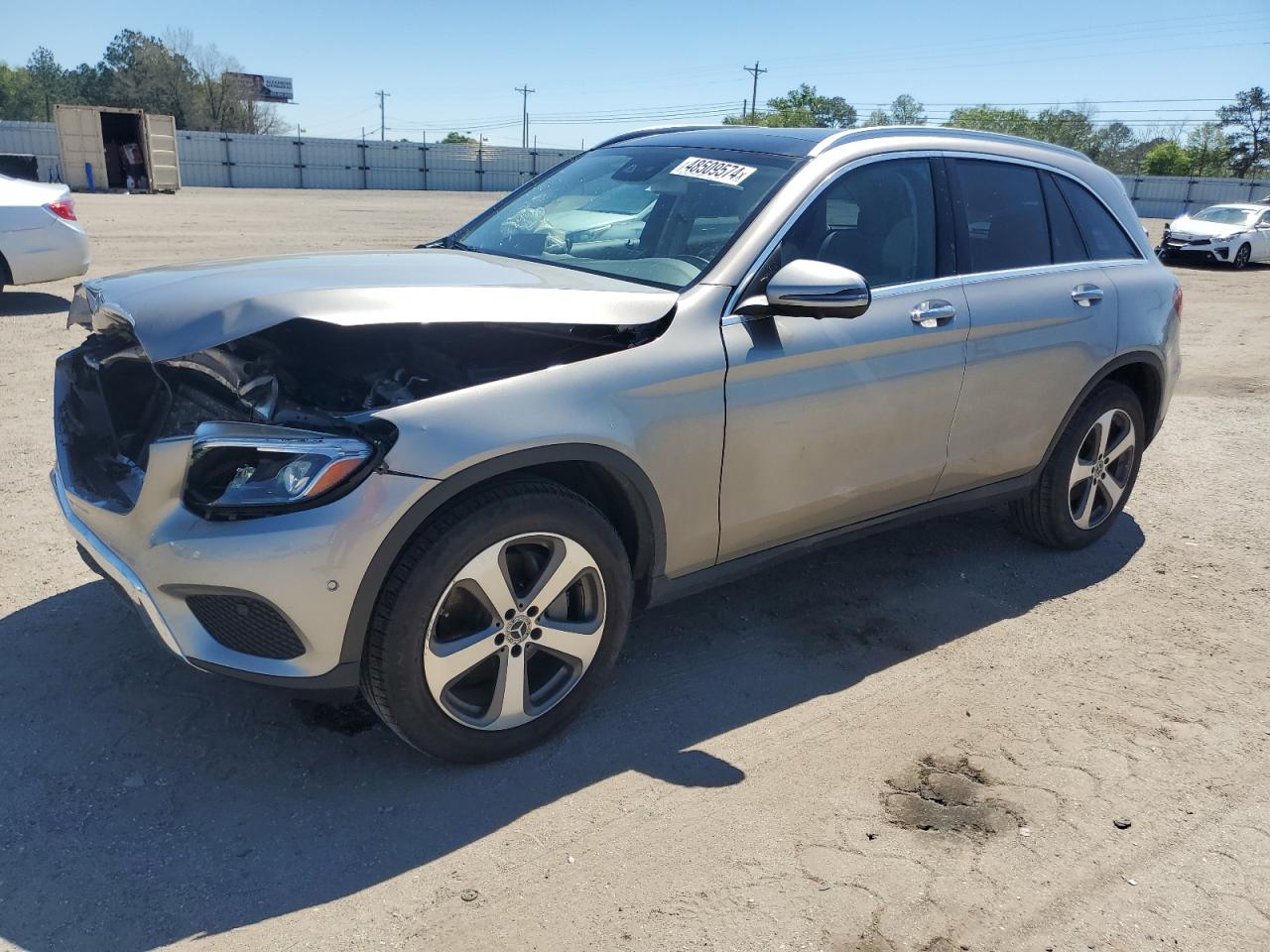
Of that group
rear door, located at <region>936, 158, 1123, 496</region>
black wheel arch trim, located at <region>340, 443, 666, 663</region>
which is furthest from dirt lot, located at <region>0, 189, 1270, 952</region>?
rear door, located at <region>936, 158, 1123, 496</region>

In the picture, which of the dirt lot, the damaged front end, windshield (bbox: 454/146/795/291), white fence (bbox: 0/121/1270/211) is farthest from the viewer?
white fence (bbox: 0/121/1270/211)

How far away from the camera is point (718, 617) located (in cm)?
411

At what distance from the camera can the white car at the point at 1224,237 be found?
21.7m

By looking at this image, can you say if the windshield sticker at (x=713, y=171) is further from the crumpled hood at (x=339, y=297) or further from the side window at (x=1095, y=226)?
the side window at (x=1095, y=226)

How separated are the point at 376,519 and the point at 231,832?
0.96 metres

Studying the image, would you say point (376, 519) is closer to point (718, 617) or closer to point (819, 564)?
point (718, 617)

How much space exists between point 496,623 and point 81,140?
32.8 metres

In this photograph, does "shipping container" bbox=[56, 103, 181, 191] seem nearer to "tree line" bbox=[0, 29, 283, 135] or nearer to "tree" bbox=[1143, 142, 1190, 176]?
"tree line" bbox=[0, 29, 283, 135]

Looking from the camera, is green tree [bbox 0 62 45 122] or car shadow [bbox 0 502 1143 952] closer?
car shadow [bbox 0 502 1143 952]

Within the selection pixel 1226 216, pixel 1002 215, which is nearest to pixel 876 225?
pixel 1002 215

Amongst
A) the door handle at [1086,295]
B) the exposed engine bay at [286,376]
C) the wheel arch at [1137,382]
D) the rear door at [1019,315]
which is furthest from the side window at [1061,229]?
the exposed engine bay at [286,376]

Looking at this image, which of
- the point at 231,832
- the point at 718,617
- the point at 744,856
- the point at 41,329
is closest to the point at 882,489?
the point at 718,617

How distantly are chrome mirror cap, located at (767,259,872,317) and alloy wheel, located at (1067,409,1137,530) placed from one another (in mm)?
2041

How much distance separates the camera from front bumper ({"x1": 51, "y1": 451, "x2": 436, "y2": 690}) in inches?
99.9
